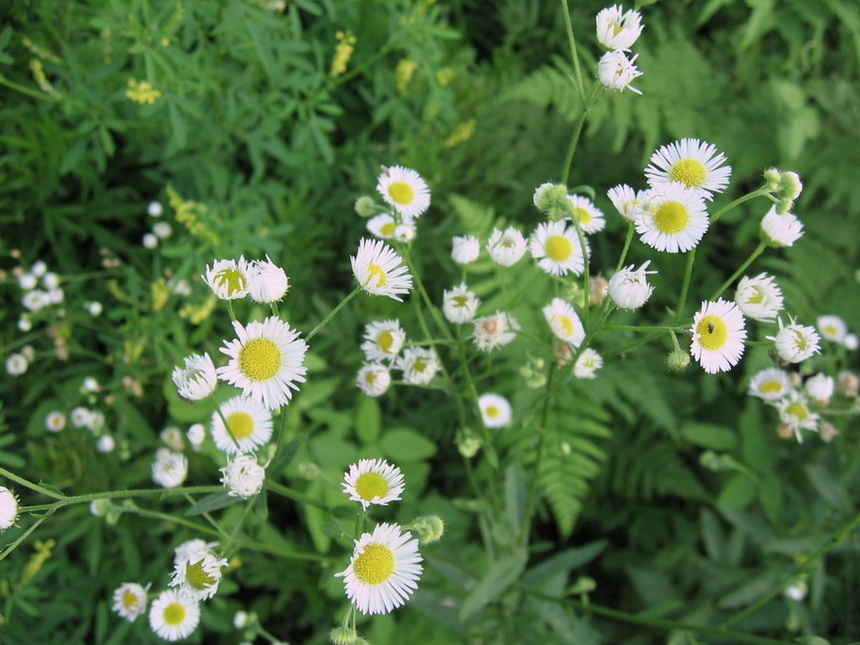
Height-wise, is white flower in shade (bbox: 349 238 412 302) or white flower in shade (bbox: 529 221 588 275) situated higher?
white flower in shade (bbox: 529 221 588 275)

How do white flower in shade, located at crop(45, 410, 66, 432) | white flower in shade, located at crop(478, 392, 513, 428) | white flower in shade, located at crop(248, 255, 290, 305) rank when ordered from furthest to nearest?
white flower in shade, located at crop(45, 410, 66, 432), white flower in shade, located at crop(478, 392, 513, 428), white flower in shade, located at crop(248, 255, 290, 305)

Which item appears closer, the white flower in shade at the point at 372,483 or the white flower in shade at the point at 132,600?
the white flower in shade at the point at 372,483

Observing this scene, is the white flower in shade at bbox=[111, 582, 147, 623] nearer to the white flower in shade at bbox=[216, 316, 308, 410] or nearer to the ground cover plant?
the ground cover plant

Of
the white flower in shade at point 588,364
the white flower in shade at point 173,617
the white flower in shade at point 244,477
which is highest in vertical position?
the white flower in shade at point 588,364

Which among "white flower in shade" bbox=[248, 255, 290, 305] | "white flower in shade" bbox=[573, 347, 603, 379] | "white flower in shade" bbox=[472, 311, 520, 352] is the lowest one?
"white flower in shade" bbox=[248, 255, 290, 305]

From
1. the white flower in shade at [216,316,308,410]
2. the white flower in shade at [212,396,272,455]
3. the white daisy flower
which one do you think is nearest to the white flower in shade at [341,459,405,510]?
the white flower in shade at [216,316,308,410]

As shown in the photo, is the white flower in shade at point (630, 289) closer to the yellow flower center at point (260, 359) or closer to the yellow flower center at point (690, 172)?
the yellow flower center at point (690, 172)

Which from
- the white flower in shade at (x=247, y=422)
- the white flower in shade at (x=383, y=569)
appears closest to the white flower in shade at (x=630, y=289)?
the white flower in shade at (x=383, y=569)

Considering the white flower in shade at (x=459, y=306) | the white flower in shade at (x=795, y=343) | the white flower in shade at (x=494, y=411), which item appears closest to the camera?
the white flower in shade at (x=795, y=343)
